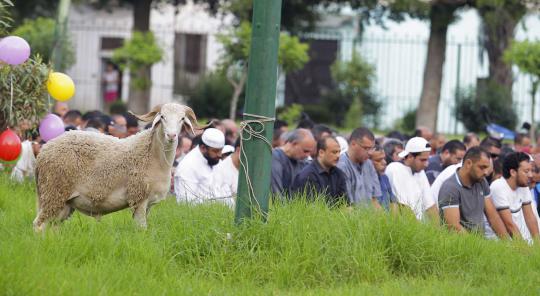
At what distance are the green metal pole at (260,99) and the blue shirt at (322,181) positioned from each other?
2335 millimetres

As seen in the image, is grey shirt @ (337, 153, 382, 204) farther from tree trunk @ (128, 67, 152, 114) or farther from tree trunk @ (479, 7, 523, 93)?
tree trunk @ (479, 7, 523, 93)

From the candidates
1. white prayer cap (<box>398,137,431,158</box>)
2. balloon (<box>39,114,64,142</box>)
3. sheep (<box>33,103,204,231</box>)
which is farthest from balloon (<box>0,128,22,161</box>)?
white prayer cap (<box>398,137,431,158</box>)

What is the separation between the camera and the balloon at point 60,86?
10.9 metres

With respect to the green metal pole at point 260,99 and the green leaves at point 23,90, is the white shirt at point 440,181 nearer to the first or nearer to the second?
the green metal pole at point 260,99

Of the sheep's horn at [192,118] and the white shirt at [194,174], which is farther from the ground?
the sheep's horn at [192,118]

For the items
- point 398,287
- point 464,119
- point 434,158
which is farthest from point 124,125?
point 464,119

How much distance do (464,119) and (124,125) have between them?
17294 mm

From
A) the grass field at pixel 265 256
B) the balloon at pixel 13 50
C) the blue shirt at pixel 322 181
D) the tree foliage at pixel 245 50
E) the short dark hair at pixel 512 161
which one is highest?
the tree foliage at pixel 245 50

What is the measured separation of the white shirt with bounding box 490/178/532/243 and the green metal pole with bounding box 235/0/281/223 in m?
4.95

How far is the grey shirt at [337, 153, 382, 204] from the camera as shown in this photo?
12.1 meters

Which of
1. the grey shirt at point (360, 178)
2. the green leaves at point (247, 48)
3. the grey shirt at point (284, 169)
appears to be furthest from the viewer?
the green leaves at point (247, 48)

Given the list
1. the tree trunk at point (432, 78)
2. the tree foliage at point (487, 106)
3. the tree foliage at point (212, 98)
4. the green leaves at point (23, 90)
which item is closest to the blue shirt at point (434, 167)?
the green leaves at point (23, 90)

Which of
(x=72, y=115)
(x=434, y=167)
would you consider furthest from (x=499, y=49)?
(x=72, y=115)

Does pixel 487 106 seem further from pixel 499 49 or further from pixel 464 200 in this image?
pixel 464 200
